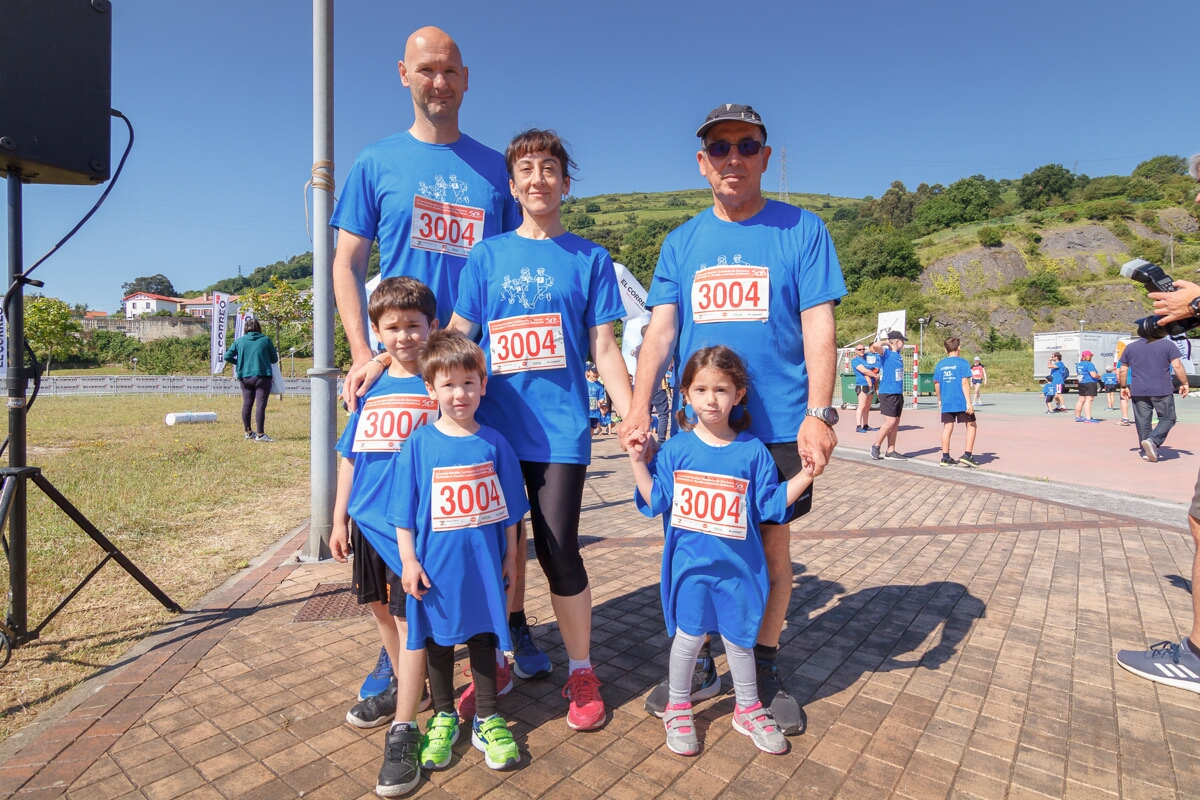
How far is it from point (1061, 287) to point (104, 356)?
272 ft

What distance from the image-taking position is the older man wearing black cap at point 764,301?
2533mm

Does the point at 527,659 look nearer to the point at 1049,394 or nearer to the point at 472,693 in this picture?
the point at 472,693

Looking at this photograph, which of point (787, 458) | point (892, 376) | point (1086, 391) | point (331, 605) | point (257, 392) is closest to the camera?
point (787, 458)

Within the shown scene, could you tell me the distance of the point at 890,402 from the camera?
1042 centimetres

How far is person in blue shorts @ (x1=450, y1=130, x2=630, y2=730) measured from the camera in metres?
2.54

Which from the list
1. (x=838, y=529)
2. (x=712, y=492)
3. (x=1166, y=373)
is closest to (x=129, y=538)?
(x=712, y=492)

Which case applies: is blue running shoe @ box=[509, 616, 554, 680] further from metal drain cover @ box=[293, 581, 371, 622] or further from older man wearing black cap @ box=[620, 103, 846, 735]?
metal drain cover @ box=[293, 581, 371, 622]

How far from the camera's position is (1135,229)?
237 feet

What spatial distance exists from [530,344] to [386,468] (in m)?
0.68

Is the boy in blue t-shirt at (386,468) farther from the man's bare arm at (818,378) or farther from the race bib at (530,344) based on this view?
the man's bare arm at (818,378)

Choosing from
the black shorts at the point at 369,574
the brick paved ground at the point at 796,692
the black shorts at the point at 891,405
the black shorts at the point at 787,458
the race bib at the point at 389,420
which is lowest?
the brick paved ground at the point at 796,692

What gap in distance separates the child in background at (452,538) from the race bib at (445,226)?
0.57m

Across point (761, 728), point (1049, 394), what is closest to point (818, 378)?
point (761, 728)

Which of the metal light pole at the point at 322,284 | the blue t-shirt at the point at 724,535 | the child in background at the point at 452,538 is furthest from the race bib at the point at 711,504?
the metal light pole at the point at 322,284
